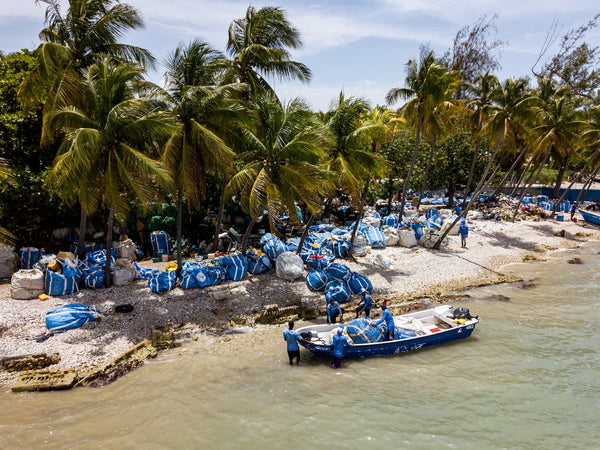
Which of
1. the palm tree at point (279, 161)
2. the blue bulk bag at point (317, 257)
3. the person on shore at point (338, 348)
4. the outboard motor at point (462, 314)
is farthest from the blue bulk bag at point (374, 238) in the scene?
the person on shore at point (338, 348)

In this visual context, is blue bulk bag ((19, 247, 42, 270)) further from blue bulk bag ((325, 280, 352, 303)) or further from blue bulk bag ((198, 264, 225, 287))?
blue bulk bag ((325, 280, 352, 303))

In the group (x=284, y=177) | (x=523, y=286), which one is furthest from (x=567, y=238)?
(x=284, y=177)

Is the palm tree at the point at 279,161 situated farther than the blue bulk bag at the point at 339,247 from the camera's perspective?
No

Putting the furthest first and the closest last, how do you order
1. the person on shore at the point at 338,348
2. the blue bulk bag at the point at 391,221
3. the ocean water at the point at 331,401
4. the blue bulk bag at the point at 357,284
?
the blue bulk bag at the point at 391,221 → the blue bulk bag at the point at 357,284 → the person on shore at the point at 338,348 → the ocean water at the point at 331,401

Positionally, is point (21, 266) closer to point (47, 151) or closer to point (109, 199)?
point (47, 151)

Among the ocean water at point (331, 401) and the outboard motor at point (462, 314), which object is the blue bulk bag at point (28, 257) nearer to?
the ocean water at point (331, 401)

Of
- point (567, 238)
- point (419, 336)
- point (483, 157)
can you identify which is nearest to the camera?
point (419, 336)
